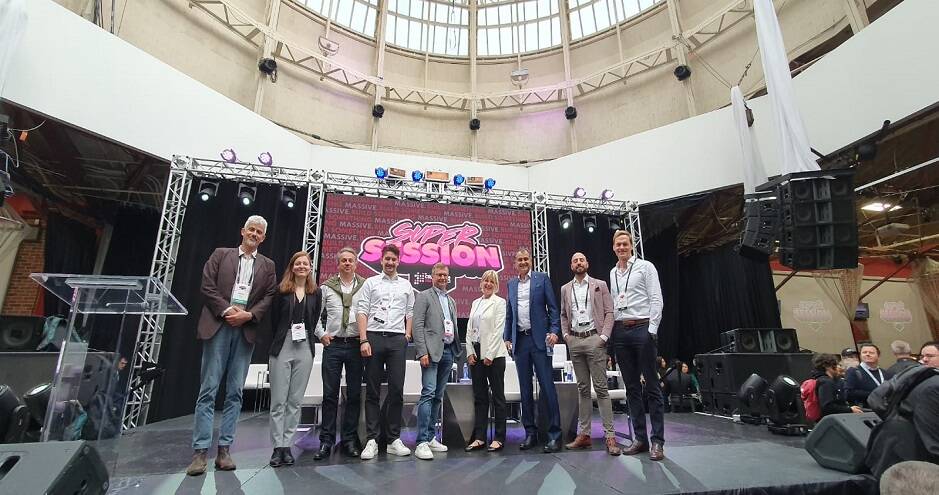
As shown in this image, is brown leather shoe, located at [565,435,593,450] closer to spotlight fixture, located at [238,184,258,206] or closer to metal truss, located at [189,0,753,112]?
spotlight fixture, located at [238,184,258,206]

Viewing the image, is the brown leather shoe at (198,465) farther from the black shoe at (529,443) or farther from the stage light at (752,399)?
the stage light at (752,399)

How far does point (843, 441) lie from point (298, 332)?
3.45 m

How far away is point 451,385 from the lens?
3580 millimetres

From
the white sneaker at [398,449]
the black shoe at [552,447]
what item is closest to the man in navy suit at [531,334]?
the black shoe at [552,447]

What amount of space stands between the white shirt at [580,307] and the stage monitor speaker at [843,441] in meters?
1.52

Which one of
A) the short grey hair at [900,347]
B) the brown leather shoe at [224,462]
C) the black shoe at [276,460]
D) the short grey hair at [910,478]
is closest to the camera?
the short grey hair at [910,478]

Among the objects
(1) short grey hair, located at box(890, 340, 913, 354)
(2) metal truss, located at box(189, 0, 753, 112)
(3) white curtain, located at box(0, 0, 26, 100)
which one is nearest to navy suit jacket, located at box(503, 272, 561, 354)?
(1) short grey hair, located at box(890, 340, 913, 354)

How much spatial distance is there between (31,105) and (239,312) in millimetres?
4699

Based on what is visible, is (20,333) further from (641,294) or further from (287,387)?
(641,294)

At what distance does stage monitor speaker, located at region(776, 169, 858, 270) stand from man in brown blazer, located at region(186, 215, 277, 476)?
5.47 m

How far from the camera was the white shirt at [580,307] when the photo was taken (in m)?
3.27

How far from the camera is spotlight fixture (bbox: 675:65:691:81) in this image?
9.55 meters

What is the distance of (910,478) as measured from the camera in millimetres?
1269

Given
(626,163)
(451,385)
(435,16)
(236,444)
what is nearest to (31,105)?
(236,444)
